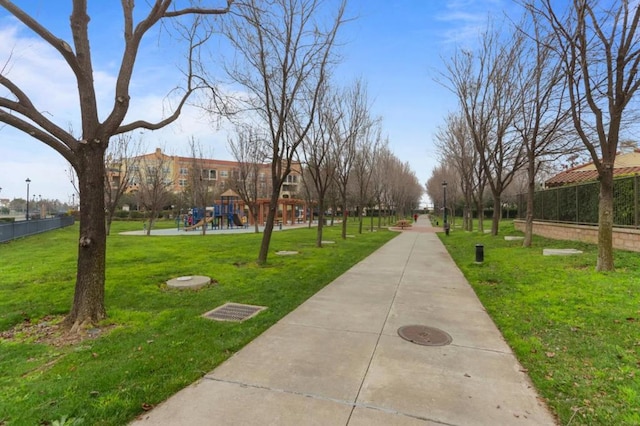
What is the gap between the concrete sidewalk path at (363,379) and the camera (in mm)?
2635

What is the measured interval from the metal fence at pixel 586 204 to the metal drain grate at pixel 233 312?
9.81 m

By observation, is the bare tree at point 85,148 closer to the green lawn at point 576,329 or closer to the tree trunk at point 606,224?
the green lawn at point 576,329

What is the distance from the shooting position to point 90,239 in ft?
14.9

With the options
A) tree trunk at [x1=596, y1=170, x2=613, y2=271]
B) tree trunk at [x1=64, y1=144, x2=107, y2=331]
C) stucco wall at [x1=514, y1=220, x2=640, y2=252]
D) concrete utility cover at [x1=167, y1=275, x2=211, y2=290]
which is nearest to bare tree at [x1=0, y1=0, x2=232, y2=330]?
tree trunk at [x1=64, y1=144, x2=107, y2=331]

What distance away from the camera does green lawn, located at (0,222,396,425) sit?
2788mm

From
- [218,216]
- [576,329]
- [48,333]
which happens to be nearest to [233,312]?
[48,333]

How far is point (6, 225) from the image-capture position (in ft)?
56.0

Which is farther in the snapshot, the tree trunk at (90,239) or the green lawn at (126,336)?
the tree trunk at (90,239)

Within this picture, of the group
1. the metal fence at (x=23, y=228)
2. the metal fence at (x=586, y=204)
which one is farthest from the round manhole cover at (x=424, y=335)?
the metal fence at (x=23, y=228)

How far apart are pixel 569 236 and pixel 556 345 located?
10.9 meters

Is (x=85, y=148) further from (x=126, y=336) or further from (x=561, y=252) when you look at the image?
(x=561, y=252)

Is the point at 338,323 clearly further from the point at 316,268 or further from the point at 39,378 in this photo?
the point at 316,268

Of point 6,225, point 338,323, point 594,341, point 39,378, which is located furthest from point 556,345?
point 6,225

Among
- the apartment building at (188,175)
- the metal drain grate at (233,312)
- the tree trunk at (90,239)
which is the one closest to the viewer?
the tree trunk at (90,239)
